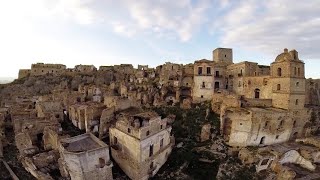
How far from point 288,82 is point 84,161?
76.3 feet

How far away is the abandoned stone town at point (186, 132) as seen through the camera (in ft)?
84.9

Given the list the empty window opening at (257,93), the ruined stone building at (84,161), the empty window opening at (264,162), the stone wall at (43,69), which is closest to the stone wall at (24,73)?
the stone wall at (43,69)

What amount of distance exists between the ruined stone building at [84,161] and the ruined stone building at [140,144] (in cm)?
205

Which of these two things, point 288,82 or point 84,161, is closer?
point 84,161

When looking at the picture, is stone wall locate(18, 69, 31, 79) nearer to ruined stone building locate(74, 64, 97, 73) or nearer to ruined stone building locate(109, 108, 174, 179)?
ruined stone building locate(74, 64, 97, 73)

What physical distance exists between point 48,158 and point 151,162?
30.3ft

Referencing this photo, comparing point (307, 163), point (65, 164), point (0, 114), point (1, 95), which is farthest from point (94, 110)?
point (1, 95)

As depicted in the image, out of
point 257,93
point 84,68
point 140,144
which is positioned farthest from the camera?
point 84,68

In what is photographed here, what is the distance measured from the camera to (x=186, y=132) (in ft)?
111

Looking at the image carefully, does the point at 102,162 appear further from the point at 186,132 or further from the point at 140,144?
the point at 186,132

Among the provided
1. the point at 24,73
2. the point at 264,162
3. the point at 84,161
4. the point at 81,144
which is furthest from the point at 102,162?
the point at 24,73

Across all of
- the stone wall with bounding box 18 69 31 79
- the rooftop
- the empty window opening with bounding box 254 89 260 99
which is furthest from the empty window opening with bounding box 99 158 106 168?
the stone wall with bounding box 18 69 31 79

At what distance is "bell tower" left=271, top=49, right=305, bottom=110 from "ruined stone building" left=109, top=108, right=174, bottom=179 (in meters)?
13.9

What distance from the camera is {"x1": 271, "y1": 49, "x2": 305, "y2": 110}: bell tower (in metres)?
32.7
